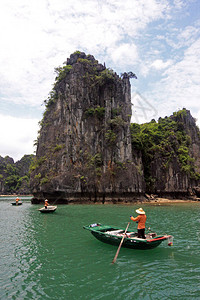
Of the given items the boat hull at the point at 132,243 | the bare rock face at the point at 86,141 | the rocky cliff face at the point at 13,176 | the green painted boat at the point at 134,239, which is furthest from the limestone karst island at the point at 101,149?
the rocky cliff face at the point at 13,176

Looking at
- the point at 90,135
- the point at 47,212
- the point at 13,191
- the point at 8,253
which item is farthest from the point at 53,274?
the point at 13,191

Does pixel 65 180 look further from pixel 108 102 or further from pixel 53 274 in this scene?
pixel 53 274

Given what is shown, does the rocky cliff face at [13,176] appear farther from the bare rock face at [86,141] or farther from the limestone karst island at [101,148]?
the bare rock face at [86,141]

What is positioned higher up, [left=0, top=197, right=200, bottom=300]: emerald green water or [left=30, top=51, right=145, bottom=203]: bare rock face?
[left=30, top=51, right=145, bottom=203]: bare rock face

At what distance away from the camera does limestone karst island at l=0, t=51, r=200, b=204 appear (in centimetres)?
3788

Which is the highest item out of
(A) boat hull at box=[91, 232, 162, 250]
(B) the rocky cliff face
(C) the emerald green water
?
(B) the rocky cliff face

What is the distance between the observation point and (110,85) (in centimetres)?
4475

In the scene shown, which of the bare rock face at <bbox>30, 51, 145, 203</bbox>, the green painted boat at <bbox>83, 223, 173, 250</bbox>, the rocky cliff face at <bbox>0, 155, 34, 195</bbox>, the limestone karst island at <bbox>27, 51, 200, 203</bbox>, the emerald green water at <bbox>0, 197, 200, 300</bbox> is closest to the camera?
the emerald green water at <bbox>0, 197, 200, 300</bbox>

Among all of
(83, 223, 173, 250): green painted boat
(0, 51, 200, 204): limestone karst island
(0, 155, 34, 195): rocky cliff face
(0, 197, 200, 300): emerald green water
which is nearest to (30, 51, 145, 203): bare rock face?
(0, 51, 200, 204): limestone karst island

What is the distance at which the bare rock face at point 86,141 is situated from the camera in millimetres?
37719

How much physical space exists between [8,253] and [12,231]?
502 centimetres

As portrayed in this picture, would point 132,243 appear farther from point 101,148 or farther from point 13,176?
point 13,176

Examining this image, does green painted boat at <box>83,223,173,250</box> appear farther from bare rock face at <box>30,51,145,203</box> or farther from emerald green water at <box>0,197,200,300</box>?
bare rock face at <box>30,51,145,203</box>

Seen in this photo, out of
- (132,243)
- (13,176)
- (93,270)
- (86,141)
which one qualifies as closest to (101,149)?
(86,141)
